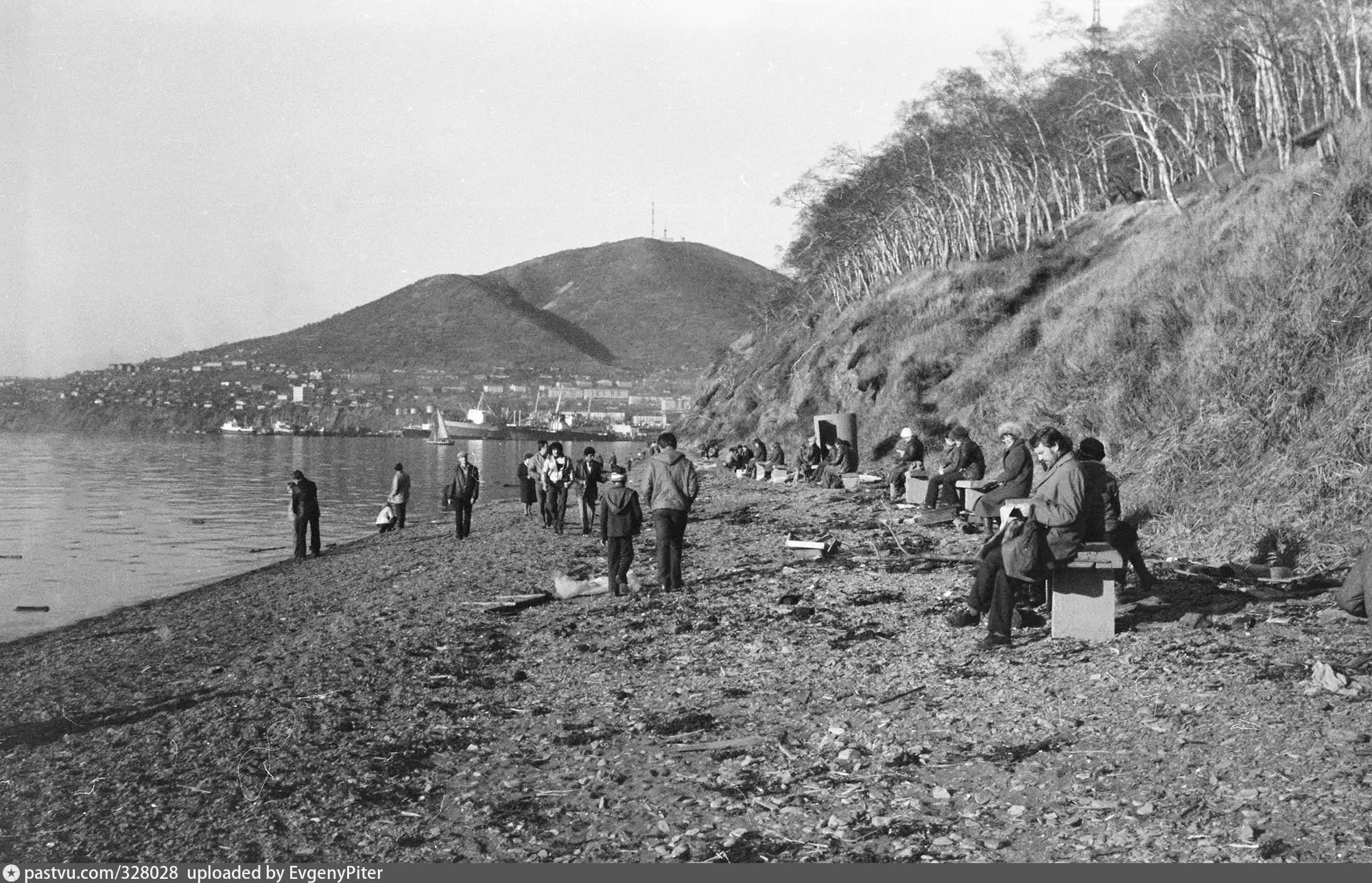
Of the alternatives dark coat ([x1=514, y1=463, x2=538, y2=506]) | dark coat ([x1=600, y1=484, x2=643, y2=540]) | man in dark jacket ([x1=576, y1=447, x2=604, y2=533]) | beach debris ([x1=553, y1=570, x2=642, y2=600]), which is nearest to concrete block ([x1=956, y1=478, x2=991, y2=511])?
dark coat ([x1=600, y1=484, x2=643, y2=540])

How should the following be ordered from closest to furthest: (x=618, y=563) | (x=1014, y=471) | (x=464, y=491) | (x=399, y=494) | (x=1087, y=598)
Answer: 1. (x=1087, y=598)
2. (x=1014, y=471)
3. (x=618, y=563)
4. (x=464, y=491)
5. (x=399, y=494)

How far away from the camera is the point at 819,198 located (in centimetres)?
5072

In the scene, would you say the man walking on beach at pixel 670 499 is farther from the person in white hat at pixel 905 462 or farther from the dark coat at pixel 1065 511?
the person in white hat at pixel 905 462

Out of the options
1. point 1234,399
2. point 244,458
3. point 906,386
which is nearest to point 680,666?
point 1234,399

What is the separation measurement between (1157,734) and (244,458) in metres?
87.5

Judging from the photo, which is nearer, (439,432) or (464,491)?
(464,491)

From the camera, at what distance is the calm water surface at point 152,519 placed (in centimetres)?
1861

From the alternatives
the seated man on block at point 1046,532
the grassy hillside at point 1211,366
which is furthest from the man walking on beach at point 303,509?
the seated man on block at point 1046,532

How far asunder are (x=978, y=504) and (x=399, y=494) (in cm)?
1579

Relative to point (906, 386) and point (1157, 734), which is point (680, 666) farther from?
point (906, 386)

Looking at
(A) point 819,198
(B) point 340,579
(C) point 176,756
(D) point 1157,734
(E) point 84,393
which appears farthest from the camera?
(E) point 84,393

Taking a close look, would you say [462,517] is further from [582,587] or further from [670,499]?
[670,499]

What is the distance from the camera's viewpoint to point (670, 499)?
36.3 feet

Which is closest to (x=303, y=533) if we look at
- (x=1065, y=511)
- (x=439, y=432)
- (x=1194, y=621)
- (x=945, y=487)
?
(x=945, y=487)
